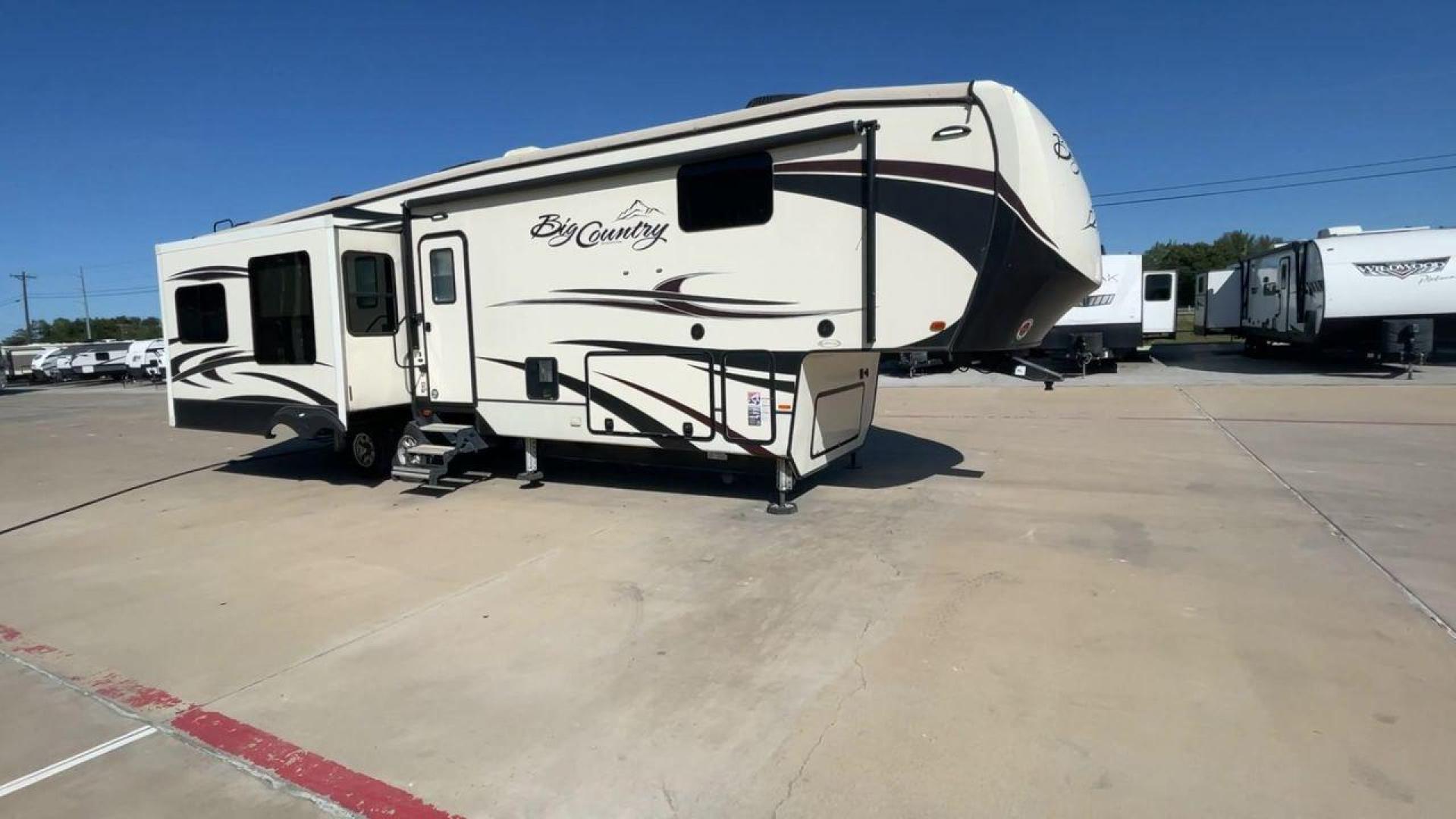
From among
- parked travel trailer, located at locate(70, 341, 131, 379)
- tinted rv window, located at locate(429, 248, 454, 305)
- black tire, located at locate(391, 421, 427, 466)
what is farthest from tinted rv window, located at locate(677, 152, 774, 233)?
parked travel trailer, located at locate(70, 341, 131, 379)

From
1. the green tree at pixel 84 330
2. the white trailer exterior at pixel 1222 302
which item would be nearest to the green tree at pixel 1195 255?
the white trailer exterior at pixel 1222 302

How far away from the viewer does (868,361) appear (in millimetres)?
7434

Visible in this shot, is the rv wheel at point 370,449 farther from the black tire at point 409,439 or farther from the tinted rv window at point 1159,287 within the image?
the tinted rv window at point 1159,287

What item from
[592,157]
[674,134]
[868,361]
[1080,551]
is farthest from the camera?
[868,361]

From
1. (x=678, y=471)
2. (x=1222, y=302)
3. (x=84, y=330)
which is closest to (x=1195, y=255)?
(x=1222, y=302)

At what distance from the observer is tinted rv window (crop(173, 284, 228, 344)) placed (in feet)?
28.8

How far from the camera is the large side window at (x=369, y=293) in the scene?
7891mm

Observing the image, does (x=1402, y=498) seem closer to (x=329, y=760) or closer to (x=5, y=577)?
(x=329, y=760)

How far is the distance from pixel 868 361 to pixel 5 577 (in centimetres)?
697

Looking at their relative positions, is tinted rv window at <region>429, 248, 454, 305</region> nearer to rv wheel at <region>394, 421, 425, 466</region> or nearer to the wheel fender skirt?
rv wheel at <region>394, 421, 425, 466</region>

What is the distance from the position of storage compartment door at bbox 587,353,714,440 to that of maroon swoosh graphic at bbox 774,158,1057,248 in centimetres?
182

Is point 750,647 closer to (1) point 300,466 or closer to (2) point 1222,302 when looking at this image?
(1) point 300,466

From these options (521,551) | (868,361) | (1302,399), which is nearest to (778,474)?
(868,361)

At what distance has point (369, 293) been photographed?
810 cm
